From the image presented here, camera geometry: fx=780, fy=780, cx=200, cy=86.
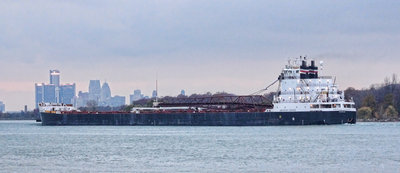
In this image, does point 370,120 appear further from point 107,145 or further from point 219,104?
point 107,145

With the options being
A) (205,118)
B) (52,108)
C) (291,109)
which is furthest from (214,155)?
(52,108)

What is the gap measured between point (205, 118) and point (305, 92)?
583 inches

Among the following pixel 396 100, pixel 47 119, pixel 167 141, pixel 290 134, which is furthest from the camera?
pixel 396 100

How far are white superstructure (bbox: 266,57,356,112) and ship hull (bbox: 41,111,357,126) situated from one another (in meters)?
0.88

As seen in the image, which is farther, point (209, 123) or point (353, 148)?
point (209, 123)

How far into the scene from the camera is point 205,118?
97812mm

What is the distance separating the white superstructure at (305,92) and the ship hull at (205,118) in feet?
2.88

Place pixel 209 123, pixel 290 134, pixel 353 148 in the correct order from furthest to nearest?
pixel 209 123 < pixel 290 134 < pixel 353 148

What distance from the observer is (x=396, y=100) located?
4906 inches

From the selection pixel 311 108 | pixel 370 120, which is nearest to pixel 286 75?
pixel 311 108

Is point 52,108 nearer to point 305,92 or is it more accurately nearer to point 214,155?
point 305,92

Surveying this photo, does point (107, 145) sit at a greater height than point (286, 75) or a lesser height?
lesser

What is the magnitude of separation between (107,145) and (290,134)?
1870cm

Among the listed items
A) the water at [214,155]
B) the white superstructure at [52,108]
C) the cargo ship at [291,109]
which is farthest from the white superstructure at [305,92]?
the white superstructure at [52,108]
